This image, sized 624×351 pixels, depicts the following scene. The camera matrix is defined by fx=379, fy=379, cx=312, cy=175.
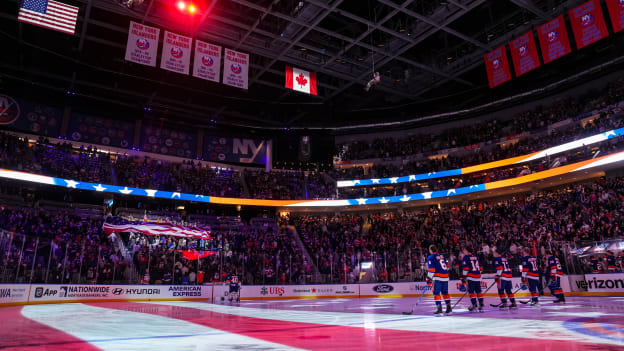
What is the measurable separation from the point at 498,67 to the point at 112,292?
2680 centimetres

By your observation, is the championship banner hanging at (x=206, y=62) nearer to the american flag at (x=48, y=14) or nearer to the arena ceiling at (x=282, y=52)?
the arena ceiling at (x=282, y=52)

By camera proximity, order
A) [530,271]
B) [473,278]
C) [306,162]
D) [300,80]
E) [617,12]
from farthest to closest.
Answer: [306,162], [300,80], [617,12], [530,271], [473,278]

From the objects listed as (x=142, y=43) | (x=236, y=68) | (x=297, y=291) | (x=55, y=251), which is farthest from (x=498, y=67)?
(x=55, y=251)

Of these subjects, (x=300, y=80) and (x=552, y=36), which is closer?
(x=552, y=36)

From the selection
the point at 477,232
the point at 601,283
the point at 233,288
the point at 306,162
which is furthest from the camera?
the point at 306,162

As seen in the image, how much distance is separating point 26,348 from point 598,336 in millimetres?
8087

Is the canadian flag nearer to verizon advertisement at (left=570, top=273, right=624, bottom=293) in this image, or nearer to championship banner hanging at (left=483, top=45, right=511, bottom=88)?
championship banner hanging at (left=483, top=45, right=511, bottom=88)

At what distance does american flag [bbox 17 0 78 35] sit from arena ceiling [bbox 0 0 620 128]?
3.62m

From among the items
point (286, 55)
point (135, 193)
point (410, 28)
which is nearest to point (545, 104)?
point (410, 28)

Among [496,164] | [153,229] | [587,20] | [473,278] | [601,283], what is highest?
[587,20]

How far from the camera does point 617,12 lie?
19.6 meters

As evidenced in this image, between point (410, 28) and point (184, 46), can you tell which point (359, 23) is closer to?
point (410, 28)

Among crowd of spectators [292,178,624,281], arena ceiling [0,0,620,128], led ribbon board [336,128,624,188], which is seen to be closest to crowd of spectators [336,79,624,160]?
arena ceiling [0,0,620,128]

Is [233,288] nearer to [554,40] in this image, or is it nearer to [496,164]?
[554,40]
